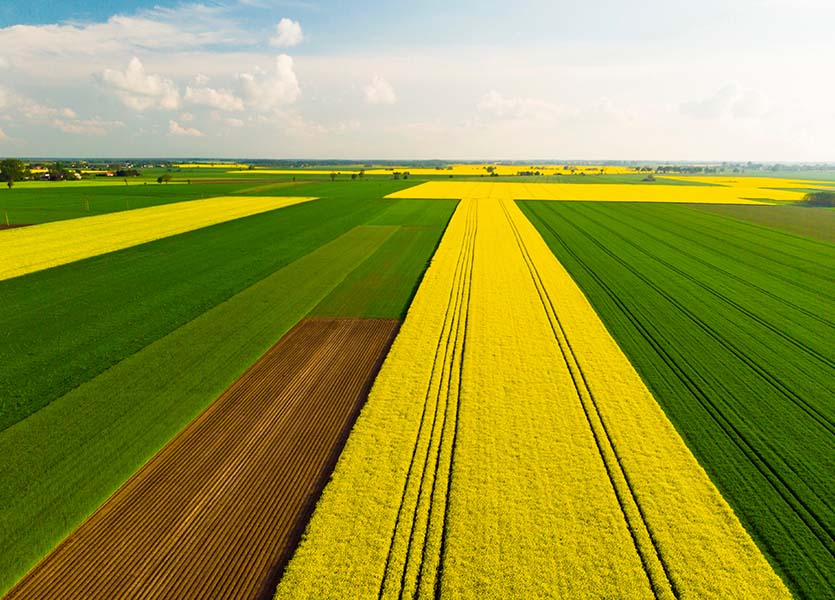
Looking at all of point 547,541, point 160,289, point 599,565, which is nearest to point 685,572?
point 599,565

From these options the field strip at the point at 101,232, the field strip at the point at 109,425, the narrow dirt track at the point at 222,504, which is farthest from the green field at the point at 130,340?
the field strip at the point at 101,232

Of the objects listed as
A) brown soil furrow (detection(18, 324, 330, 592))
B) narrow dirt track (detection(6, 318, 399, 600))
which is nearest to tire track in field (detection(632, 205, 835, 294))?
narrow dirt track (detection(6, 318, 399, 600))

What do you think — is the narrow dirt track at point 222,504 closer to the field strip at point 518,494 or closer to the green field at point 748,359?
the field strip at point 518,494

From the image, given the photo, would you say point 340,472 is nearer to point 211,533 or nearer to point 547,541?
point 211,533

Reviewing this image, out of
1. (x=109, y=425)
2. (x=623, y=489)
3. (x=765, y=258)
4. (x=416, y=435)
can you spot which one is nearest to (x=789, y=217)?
(x=765, y=258)

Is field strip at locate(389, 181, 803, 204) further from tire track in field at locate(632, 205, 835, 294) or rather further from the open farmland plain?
the open farmland plain
